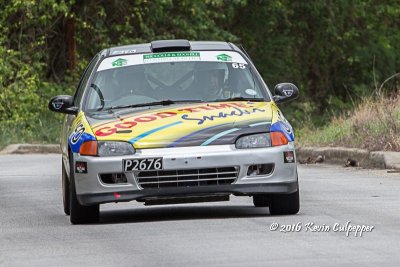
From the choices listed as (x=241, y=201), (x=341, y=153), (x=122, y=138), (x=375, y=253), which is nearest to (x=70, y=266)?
(x=375, y=253)

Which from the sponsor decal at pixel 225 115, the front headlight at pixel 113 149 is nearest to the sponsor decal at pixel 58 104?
the front headlight at pixel 113 149

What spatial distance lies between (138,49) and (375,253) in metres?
4.86

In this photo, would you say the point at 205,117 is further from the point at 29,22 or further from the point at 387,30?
the point at 387,30

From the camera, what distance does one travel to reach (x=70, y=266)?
8.98 metres

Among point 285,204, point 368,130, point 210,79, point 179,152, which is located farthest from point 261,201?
point 368,130

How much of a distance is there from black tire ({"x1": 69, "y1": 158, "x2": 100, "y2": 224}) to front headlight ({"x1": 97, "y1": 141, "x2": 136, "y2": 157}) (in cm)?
45

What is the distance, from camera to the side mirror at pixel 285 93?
12.9m

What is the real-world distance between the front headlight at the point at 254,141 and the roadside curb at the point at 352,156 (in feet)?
21.8

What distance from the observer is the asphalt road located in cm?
912

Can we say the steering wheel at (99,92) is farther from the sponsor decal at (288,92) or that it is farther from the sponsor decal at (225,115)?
the sponsor decal at (288,92)

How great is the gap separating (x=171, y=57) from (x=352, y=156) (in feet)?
24.0

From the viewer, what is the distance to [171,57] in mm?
13156

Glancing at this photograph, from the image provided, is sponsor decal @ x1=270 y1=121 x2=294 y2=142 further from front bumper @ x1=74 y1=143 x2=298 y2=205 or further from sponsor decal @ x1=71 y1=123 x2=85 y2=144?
sponsor decal @ x1=71 y1=123 x2=85 y2=144

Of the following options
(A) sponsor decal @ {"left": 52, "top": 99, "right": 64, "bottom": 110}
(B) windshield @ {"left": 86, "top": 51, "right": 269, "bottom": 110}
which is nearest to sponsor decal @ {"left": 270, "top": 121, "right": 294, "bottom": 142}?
(B) windshield @ {"left": 86, "top": 51, "right": 269, "bottom": 110}
